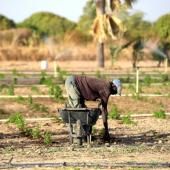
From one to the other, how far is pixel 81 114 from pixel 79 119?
0.10 m

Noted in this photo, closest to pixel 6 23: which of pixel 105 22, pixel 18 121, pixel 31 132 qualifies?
pixel 105 22

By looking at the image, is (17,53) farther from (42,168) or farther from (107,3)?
(42,168)

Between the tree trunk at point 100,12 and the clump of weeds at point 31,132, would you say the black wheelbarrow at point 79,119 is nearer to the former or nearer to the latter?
the clump of weeds at point 31,132

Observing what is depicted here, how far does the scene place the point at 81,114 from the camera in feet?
42.2

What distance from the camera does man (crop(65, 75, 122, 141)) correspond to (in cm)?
1300

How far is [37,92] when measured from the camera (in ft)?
79.5

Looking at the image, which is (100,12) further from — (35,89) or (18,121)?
(18,121)

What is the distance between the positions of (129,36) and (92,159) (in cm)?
5096

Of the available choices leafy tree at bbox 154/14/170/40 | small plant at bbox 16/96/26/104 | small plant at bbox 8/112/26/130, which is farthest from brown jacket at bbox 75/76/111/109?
leafy tree at bbox 154/14/170/40

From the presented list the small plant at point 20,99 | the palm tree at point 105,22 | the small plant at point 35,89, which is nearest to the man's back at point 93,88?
the small plant at point 20,99

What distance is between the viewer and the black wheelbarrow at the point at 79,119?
42.0 feet

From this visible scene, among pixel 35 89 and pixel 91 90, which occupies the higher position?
pixel 91 90

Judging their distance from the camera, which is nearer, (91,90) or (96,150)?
(96,150)

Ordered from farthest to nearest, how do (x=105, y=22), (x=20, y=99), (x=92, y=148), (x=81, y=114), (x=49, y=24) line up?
(x=49, y=24), (x=105, y=22), (x=20, y=99), (x=81, y=114), (x=92, y=148)
